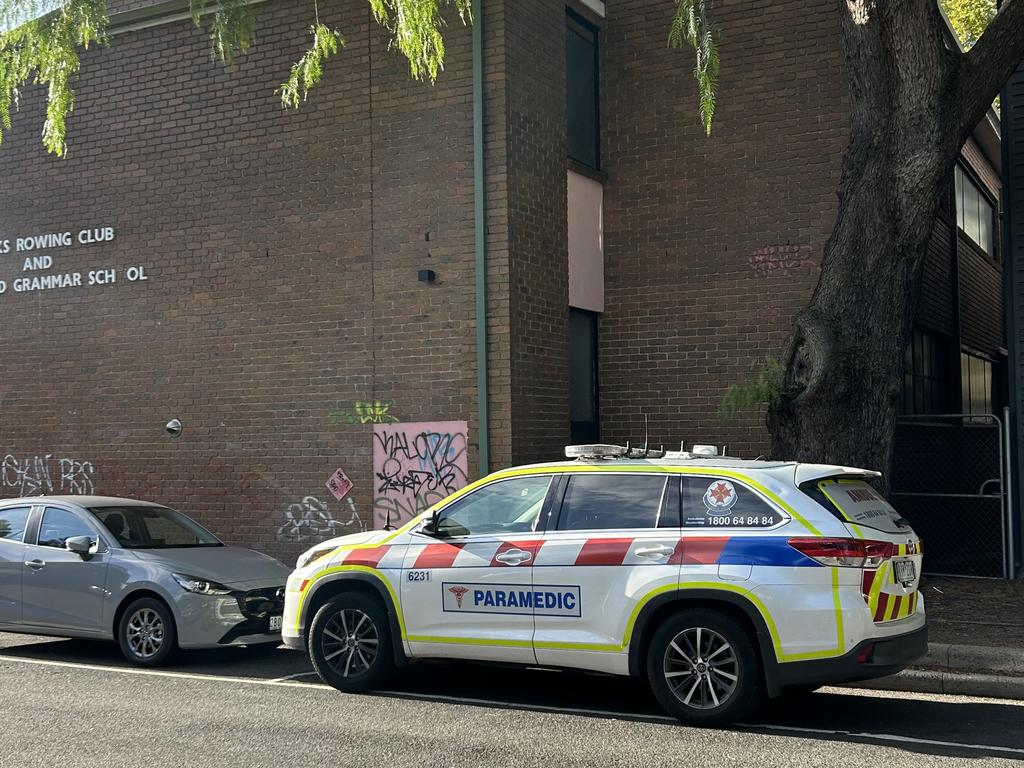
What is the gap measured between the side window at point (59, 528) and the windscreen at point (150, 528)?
165 millimetres

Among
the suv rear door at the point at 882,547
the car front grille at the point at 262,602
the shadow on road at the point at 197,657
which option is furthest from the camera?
the car front grille at the point at 262,602

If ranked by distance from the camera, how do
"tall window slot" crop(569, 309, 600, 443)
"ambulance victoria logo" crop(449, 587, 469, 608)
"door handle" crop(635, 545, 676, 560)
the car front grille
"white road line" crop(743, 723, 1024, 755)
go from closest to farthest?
"white road line" crop(743, 723, 1024, 755) → "door handle" crop(635, 545, 676, 560) → "ambulance victoria logo" crop(449, 587, 469, 608) → the car front grille → "tall window slot" crop(569, 309, 600, 443)

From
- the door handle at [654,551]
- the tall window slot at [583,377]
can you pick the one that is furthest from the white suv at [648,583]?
the tall window slot at [583,377]

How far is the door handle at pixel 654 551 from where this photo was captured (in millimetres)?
7625

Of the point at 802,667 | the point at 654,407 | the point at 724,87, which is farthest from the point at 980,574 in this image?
the point at 802,667

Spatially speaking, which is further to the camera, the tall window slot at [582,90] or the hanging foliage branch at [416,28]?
the tall window slot at [582,90]

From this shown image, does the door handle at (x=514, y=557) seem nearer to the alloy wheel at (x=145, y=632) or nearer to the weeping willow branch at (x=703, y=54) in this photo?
the alloy wheel at (x=145, y=632)

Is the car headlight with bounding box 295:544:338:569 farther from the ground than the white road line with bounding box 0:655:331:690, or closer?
farther from the ground

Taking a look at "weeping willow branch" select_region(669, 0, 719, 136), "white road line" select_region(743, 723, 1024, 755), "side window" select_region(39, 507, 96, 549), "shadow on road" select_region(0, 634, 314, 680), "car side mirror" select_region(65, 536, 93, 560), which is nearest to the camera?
"white road line" select_region(743, 723, 1024, 755)

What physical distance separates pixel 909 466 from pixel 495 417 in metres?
5.48

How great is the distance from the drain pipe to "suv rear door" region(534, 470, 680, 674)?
5.09 m

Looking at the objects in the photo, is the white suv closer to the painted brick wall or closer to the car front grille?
the car front grille

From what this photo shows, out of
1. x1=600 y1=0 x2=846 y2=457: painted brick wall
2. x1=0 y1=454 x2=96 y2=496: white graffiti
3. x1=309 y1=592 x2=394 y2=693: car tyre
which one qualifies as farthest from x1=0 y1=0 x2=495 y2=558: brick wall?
x1=309 y1=592 x2=394 y2=693: car tyre

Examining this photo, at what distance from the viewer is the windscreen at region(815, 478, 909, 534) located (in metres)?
7.53
